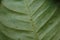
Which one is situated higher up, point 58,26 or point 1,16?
point 1,16

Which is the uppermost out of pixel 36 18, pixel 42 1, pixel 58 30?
pixel 42 1

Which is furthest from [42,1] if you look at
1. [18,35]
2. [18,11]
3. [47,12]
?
[18,35]

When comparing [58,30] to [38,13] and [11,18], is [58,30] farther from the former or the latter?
[11,18]

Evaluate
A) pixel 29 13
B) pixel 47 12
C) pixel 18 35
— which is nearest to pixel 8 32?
pixel 18 35

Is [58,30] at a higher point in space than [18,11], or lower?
lower

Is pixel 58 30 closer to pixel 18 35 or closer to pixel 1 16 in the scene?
pixel 18 35
